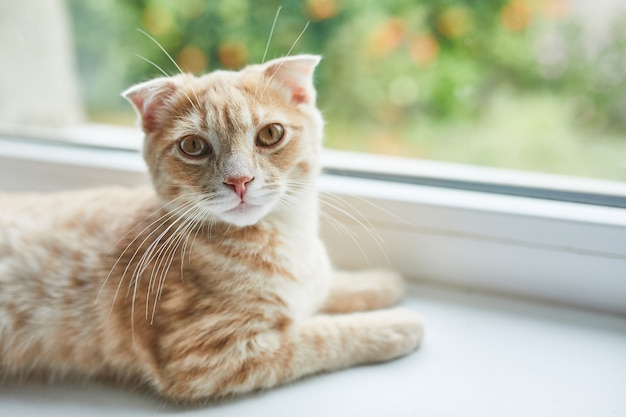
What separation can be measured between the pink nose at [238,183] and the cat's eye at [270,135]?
9 cm

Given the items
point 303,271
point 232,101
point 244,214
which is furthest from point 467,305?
point 232,101

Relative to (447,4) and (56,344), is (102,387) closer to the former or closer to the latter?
(56,344)

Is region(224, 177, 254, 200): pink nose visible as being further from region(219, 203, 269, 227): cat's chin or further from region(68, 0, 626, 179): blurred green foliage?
region(68, 0, 626, 179): blurred green foliage

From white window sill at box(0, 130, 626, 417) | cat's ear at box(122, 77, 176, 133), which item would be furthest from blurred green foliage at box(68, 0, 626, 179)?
cat's ear at box(122, 77, 176, 133)

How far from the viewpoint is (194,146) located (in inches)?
37.8

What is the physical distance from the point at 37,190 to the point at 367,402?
41.3 inches

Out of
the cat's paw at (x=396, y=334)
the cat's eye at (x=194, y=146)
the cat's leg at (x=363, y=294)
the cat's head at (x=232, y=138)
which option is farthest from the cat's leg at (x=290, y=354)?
the cat's eye at (x=194, y=146)

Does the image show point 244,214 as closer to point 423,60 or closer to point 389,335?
point 389,335

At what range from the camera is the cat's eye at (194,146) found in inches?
37.4

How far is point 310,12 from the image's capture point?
1266mm

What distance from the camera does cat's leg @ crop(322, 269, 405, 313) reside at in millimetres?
1164

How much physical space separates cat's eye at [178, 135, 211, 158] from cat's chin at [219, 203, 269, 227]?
12 centimetres

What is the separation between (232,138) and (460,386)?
1.90ft

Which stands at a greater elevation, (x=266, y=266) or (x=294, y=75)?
(x=294, y=75)
